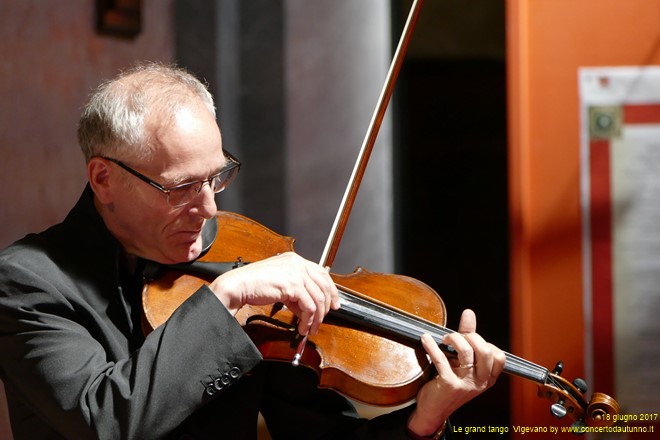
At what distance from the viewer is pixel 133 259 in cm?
158

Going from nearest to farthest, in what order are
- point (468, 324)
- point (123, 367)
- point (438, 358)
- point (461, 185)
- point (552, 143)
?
point (123, 367) < point (438, 358) < point (468, 324) < point (552, 143) < point (461, 185)

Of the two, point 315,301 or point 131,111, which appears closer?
point 315,301

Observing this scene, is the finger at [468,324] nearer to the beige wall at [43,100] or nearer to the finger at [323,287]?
the finger at [323,287]

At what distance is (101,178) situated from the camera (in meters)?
1.50

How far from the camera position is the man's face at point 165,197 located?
1450 mm

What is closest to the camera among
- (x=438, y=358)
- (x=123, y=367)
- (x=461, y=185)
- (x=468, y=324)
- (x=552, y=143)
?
(x=123, y=367)

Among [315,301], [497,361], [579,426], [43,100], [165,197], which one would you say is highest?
[43,100]

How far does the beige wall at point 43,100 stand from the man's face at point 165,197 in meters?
0.67

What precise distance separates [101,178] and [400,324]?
58cm

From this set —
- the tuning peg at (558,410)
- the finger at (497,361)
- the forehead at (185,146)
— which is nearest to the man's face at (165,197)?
the forehead at (185,146)

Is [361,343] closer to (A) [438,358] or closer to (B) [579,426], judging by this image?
(A) [438,358]

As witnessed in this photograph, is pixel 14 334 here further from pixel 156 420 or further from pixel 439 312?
pixel 439 312

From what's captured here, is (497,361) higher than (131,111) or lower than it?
lower

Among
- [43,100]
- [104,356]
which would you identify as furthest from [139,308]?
[43,100]
